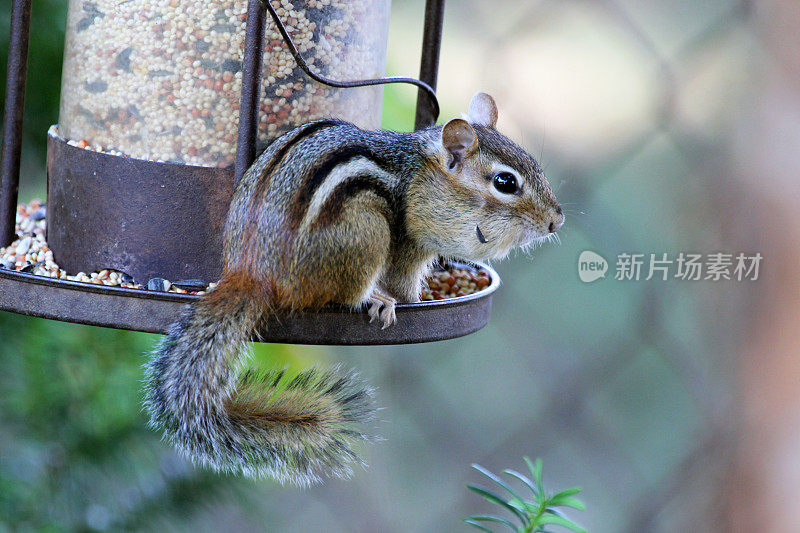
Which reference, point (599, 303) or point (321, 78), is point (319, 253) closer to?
point (321, 78)

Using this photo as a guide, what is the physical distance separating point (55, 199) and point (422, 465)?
123 centimetres

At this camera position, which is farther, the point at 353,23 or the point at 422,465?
the point at 422,465

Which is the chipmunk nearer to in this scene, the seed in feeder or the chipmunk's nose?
the chipmunk's nose

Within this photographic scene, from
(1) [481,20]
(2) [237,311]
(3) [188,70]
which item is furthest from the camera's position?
(1) [481,20]

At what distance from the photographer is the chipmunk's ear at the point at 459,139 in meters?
1.15

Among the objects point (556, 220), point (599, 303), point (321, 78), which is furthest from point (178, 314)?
point (599, 303)

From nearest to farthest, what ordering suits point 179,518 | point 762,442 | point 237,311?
1. point 237,311
2. point 179,518
3. point 762,442

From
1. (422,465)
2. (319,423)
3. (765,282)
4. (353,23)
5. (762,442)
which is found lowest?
(422,465)

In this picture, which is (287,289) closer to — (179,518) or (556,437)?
(179,518)

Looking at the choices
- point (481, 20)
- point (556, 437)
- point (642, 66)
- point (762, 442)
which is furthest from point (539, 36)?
point (762, 442)

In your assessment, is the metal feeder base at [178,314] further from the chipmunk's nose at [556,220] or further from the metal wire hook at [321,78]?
the metal wire hook at [321,78]

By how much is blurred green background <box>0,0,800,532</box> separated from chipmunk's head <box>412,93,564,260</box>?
0.65 metres

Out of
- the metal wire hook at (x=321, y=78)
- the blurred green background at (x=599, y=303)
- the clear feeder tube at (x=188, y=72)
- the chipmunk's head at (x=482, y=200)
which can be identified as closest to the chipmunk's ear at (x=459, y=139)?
the chipmunk's head at (x=482, y=200)

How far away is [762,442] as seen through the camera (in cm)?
211
